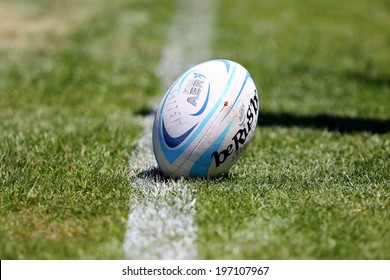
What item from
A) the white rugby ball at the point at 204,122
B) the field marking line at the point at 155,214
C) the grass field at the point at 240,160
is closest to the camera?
the field marking line at the point at 155,214

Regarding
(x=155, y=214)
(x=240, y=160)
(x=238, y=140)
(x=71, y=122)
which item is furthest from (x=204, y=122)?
(x=71, y=122)

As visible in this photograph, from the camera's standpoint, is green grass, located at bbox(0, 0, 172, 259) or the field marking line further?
green grass, located at bbox(0, 0, 172, 259)

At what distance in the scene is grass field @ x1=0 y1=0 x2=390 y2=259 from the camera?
3.97 m

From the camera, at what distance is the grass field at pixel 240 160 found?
397cm

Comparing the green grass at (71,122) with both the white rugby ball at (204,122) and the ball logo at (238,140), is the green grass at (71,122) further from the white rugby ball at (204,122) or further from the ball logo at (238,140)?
the ball logo at (238,140)

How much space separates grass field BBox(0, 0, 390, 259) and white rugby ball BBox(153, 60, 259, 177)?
22cm

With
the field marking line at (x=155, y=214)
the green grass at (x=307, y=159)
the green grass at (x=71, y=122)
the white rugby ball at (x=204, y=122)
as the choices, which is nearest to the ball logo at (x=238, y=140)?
the white rugby ball at (x=204, y=122)

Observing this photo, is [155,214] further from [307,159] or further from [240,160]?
[307,159]

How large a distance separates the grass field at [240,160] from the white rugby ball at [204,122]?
0.71 ft

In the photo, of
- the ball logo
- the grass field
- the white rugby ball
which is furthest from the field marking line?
the ball logo

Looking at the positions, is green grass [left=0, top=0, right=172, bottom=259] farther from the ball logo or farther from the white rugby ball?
the ball logo

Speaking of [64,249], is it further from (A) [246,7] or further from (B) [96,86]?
(A) [246,7]
